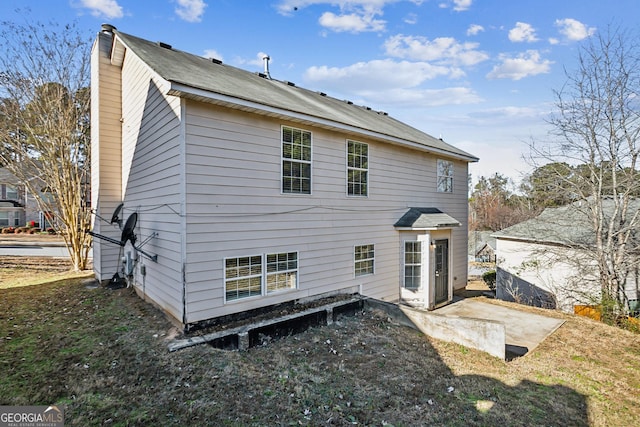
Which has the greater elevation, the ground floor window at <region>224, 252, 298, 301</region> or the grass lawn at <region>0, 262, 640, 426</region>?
the ground floor window at <region>224, 252, 298, 301</region>

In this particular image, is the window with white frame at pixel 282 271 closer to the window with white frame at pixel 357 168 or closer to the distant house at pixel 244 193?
the distant house at pixel 244 193

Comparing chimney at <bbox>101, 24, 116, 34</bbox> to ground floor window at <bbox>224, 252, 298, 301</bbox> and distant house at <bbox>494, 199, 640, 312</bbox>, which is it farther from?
distant house at <bbox>494, 199, 640, 312</bbox>

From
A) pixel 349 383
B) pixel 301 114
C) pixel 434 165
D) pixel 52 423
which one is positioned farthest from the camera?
pixel 434 165

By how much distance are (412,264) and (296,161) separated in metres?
5.19

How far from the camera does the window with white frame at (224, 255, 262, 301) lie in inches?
237

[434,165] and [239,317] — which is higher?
[434,165]

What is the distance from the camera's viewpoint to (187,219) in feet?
18.0

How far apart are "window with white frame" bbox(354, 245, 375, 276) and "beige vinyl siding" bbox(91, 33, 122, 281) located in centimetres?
718

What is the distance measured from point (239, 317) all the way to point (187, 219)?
7.28 ft

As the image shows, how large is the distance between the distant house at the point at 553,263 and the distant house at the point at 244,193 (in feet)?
13.2

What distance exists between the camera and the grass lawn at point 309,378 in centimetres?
377

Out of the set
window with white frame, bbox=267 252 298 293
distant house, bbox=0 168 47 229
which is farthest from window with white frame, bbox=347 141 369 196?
distant house, bbox=0 168 47 229

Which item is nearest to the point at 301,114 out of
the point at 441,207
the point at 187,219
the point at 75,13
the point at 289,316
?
the point at 187,219

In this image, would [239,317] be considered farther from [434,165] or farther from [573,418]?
[434,165]
